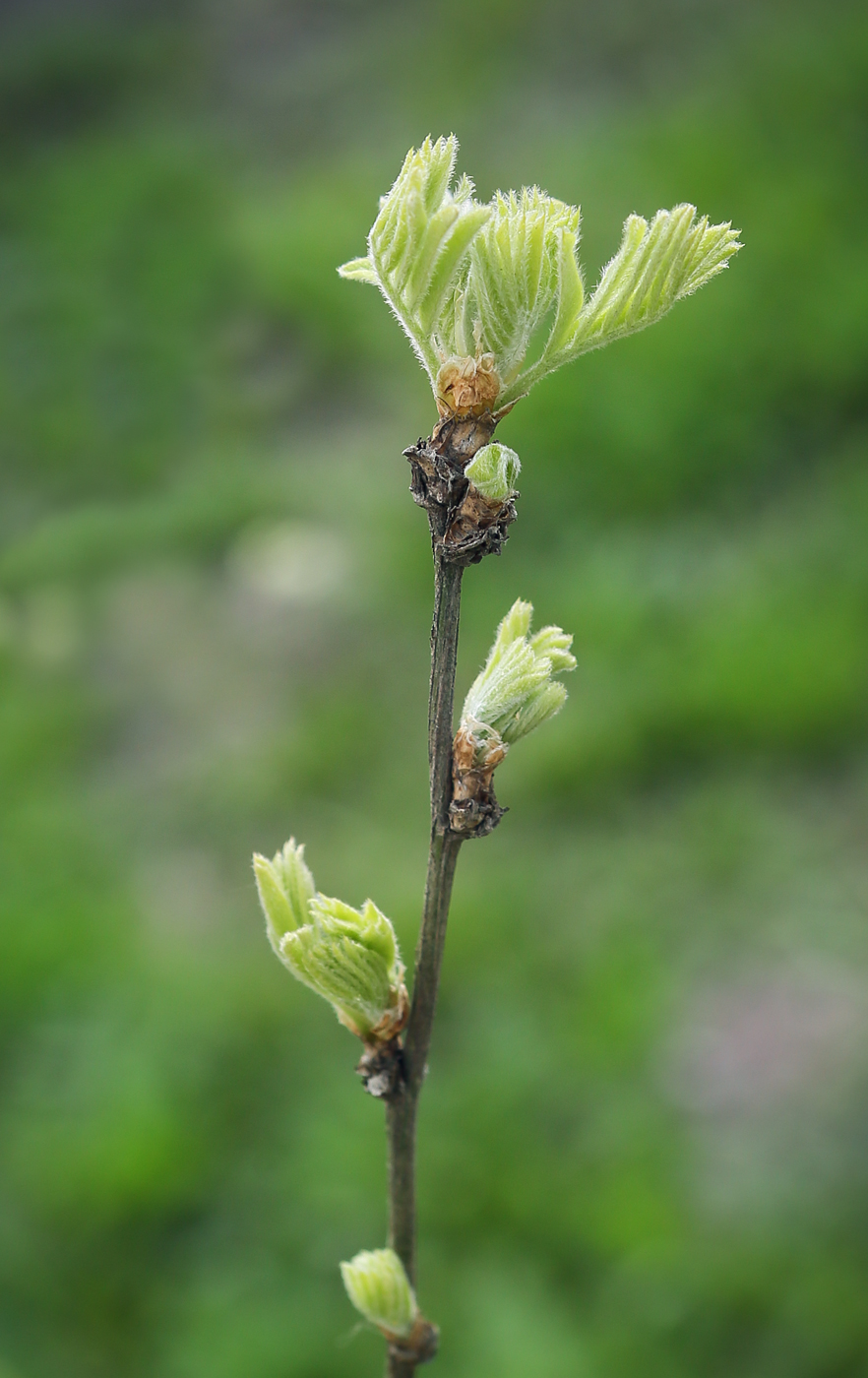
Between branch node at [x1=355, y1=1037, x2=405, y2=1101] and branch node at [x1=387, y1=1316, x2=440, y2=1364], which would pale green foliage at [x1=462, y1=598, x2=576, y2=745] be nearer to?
branch node at [x1=355, y1=1037, x2=405, y2=1101]

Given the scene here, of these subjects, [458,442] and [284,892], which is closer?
[458,442]

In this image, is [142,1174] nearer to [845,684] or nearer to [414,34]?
[845,684]

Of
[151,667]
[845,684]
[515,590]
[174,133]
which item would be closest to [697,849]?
[845,684]

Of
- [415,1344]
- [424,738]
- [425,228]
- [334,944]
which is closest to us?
[425,228]

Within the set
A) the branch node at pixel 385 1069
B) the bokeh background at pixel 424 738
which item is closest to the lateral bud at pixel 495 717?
the branch node at pixel 385 1069

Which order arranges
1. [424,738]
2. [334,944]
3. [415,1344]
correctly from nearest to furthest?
[334,944] < [415,1344] < [424,738]

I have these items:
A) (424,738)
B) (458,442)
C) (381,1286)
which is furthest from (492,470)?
(424,738)

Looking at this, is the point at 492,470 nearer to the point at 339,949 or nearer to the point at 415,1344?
the point at 339,949

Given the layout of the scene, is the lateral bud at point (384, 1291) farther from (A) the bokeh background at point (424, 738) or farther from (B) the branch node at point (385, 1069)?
(A) the bokeh background at point (424, 738)
